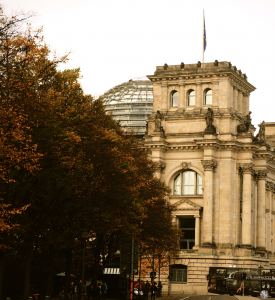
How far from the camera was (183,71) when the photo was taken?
94.7m

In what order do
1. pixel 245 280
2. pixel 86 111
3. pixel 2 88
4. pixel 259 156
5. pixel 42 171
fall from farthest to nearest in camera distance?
pixel 259 156 < pixel 245 280 < pixel 86 111 < pixel 42 171 < pixel 2 88

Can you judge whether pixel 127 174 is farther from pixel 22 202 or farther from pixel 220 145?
pixel 220 145

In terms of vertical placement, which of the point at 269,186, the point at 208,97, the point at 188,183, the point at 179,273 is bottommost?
the point at 179,273

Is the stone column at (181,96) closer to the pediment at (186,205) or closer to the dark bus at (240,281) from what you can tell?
the pediment at (186,205)

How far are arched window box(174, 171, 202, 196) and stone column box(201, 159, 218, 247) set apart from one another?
3.24m

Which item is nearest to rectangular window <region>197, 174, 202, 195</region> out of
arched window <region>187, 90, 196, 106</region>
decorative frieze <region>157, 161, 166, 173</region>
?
decorative frieze <region>157, 161, 166, 173</region>

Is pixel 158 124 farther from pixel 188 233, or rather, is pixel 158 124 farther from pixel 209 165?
pixel 188 233

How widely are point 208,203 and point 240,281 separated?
13526 mm

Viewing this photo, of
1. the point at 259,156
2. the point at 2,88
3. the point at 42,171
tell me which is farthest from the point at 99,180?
the point at 259,156

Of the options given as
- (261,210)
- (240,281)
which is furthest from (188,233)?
(240,281)

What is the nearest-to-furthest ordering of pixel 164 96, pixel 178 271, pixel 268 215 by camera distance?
pixel 178 271 → pixel 164 96 → pixel 268 215

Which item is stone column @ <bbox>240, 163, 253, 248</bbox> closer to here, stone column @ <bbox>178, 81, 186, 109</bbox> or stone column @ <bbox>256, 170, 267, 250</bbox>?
stone column @ <bbox>256, 170, 267, 250</bbox>

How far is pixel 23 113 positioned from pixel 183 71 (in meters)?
63.1

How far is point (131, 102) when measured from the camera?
141 meters
